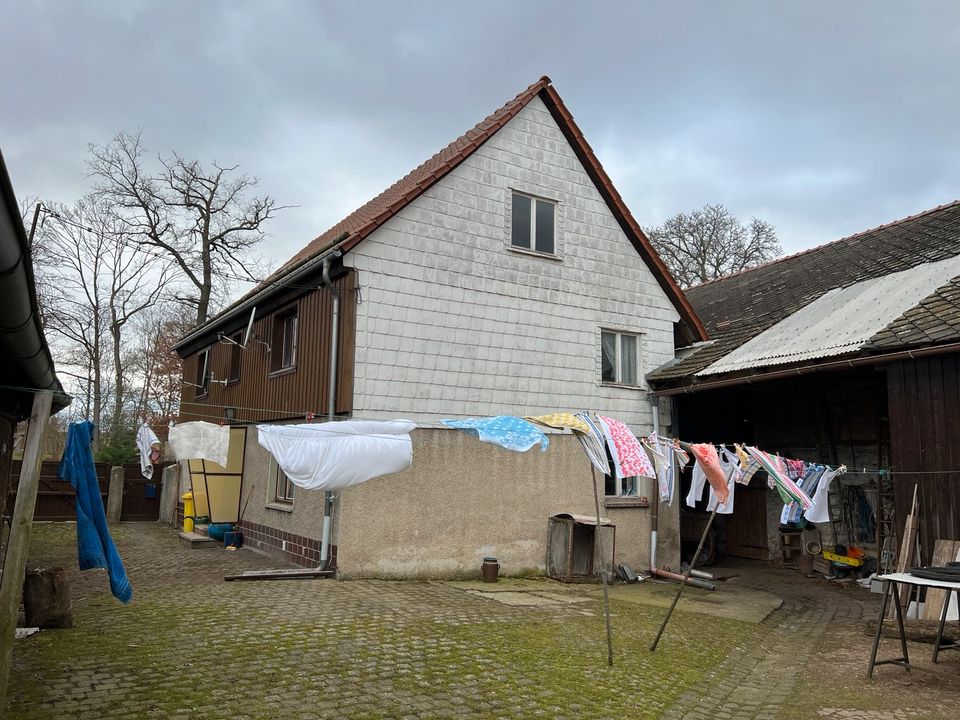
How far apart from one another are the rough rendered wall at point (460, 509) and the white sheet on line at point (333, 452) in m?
1.89

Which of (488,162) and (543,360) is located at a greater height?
(488,162)

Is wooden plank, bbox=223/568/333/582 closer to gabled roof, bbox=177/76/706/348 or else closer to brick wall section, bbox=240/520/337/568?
brick wall section, bbox=240/520/337/568

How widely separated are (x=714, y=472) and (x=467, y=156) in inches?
303

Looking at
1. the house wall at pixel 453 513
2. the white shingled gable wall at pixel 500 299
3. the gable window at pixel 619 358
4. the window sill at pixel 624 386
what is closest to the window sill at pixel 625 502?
the house wall at pixel 453 513

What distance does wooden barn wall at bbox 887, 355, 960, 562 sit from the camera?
33.5 feet

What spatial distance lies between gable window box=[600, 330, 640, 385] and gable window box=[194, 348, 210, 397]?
443 inches

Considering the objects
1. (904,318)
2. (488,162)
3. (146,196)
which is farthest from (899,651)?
(146,196)

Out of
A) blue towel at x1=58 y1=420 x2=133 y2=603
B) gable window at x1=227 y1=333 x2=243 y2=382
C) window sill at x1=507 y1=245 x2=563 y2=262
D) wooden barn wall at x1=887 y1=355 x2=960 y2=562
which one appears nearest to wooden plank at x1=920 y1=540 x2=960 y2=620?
wooden barn wall at x1=887 y1=355 x2=960 y2=562

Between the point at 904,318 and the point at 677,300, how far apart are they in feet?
16.3

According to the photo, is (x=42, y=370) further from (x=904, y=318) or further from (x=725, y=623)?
(x=904, y=318)

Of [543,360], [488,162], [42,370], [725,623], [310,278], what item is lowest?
[725,623]

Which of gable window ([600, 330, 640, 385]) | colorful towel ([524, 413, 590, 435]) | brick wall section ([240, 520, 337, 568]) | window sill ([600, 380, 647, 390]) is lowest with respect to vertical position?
brick wall section ([240, 520, 337, 568])

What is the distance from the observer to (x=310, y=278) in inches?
520

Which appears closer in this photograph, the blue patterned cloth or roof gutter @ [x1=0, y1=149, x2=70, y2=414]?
roof gutter @ [x1=0, y1=149, x2=70, y2=414]
